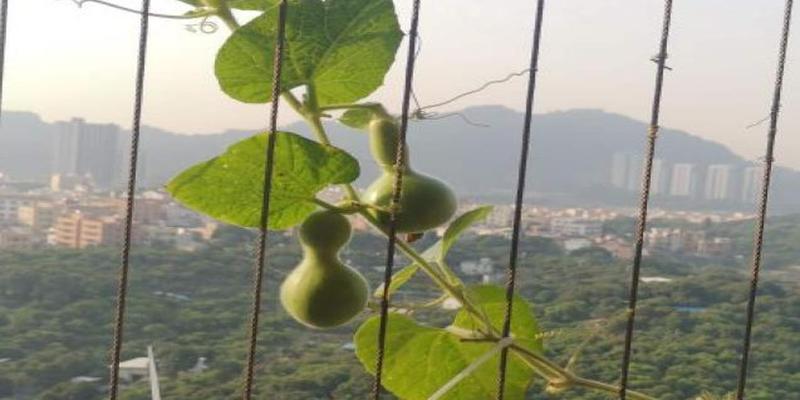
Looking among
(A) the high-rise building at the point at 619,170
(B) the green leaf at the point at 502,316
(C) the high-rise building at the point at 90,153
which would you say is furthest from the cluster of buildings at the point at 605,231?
(C) the high-rise building at the point at 90,153

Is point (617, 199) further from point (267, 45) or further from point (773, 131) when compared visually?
point (267, 45)

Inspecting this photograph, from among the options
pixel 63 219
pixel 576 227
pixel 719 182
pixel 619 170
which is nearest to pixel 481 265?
pixel 719 182

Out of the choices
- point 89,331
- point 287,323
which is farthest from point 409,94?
point 89,331

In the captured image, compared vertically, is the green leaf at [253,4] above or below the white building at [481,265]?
above

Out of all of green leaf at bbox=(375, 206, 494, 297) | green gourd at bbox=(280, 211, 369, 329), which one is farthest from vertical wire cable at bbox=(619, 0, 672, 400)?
green gourd at bbox=(280, 211, 369, 329)

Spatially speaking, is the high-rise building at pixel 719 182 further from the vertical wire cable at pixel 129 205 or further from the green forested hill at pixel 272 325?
the vertical wire cable at pixel 129 205

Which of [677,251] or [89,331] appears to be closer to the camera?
[677,251]
